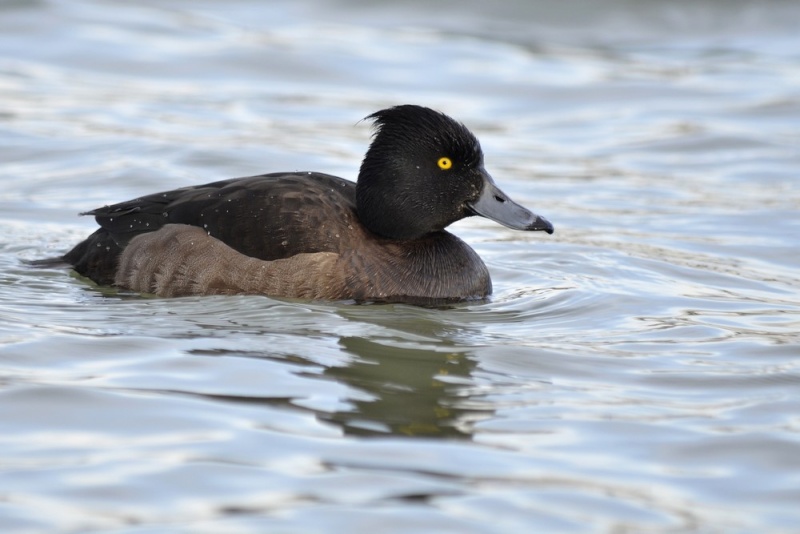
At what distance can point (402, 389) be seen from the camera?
19.0 feet

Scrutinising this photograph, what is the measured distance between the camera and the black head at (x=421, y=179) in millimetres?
7500

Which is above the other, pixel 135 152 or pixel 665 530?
pixel 135 152

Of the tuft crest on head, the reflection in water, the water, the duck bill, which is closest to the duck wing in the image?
the water

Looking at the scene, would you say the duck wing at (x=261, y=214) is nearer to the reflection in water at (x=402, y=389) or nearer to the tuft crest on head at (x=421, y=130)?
the tuft crest on head at (x=421, y=130)

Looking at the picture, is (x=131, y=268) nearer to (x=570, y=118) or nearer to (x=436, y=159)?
(x=436, y=159)

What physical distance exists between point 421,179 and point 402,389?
2.05 metres

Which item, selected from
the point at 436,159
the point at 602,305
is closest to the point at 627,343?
the point at 602,305

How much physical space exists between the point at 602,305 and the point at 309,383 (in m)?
2.52

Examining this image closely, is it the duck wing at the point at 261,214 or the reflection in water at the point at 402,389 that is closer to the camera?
the reflection in water at the point at 402,389

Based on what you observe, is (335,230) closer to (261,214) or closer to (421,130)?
(261,214)

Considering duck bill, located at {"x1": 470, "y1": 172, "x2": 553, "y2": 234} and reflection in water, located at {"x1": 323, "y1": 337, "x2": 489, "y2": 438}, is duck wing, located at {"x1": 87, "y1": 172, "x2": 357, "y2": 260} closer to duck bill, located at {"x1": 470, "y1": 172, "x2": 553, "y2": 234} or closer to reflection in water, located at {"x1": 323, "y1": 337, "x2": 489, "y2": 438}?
duck bill, located at {"x1": 470, "y1": 172, "x2": 553, "y2": 234}

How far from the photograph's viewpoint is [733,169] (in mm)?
12180

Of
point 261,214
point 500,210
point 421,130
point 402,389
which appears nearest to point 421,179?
point 421,130

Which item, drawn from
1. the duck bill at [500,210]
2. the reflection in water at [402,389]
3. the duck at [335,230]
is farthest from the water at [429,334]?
the duck bill at [500,210]
